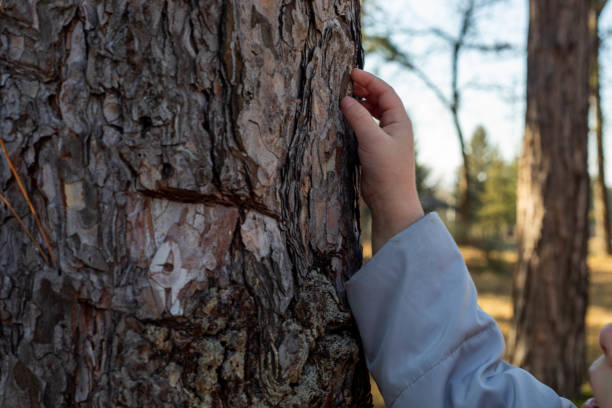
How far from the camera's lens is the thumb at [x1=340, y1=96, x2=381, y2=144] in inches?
39.2

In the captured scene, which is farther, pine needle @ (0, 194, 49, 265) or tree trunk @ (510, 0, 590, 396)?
tree trunk @ (510, 0, 590, 396)

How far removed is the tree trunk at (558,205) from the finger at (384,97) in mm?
2727

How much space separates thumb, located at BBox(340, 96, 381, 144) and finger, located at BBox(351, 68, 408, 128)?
0.07m

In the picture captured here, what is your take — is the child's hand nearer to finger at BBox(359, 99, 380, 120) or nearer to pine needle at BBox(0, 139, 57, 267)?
finger at BBox(359, 99, 380, 120)

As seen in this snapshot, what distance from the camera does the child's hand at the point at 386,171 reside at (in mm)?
988

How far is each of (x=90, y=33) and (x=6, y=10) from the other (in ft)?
0.44

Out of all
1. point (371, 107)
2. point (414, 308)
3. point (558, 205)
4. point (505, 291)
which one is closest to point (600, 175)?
point (505, 291)

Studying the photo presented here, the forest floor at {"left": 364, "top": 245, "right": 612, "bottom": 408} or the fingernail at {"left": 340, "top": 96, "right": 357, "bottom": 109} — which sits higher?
the fingernail at {"left": 340, "top": 96, "right": 357, "bottom": 109}

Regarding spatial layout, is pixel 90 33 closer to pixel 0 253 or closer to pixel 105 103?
pixel 105 103

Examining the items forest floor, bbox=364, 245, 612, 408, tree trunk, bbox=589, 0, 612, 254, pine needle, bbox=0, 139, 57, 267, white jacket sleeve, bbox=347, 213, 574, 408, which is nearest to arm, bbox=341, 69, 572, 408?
white jacket sleeve, bbox=347, 213, 574, 408

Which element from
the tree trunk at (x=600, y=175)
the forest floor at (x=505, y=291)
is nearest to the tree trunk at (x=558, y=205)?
the forest floor at (x=505, y=291)

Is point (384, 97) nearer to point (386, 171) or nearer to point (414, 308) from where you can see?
point (386, 171)

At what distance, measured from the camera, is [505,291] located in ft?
31.3

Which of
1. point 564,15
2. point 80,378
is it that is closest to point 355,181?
point 80,378
